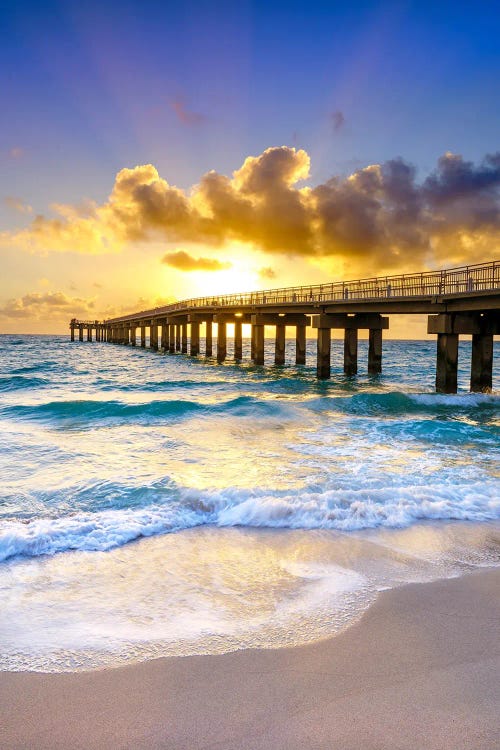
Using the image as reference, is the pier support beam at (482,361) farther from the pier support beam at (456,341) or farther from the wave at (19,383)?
the wave at (19,383)

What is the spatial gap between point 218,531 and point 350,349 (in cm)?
3225

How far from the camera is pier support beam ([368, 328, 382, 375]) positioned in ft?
122

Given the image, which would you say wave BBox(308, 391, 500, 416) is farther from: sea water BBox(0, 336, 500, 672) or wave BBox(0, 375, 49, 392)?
wave BBox(0, 375, 49, 392)

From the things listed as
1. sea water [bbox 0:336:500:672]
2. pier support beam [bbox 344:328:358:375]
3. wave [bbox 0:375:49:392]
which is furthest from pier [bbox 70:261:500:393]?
wave [bbox 0:375:49:392]

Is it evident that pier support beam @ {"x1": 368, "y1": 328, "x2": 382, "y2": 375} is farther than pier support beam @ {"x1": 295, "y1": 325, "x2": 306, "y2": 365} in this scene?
No

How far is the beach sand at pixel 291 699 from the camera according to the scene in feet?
9.42

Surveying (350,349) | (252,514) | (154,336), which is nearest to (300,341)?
(350,349)

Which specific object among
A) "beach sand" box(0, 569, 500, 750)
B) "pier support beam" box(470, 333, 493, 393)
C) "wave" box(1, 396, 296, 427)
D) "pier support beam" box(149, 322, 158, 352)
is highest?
"pier support beam" box(149, 322, 158, 352)

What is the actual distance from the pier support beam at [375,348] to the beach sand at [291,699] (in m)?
34.2

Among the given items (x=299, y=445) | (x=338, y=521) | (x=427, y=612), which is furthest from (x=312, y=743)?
(x=299, y=445)

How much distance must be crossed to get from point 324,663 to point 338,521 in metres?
3.61

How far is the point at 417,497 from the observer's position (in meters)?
8.12

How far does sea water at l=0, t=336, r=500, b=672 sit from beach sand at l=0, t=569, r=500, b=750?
0.26 meters

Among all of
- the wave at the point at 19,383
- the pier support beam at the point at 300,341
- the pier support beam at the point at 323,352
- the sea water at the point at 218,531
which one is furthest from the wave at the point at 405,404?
the pier support beam at the point at 300,341
